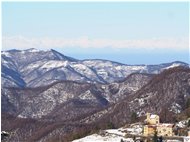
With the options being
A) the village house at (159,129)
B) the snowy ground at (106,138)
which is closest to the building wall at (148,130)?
the village house at (159,129)

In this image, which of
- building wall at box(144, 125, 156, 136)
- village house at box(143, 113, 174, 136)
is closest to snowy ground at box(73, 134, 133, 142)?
building wall at box(144, 125, 156, 136)

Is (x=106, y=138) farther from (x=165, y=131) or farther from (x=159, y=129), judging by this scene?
(x=165, y=131)

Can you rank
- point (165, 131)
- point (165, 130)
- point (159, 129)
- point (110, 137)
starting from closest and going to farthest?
point (165, 131)
point (165, 130)
point (110, 137)
point (159, 129)

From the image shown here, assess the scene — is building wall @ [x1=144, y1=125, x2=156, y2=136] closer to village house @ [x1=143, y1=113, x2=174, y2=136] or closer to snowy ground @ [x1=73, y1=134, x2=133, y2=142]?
village house @ [x1=143, y1=113, x2=174, y2=136]

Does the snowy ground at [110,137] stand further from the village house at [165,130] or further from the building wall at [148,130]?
the village house at [165,130]

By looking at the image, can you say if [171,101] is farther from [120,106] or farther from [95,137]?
[95,137]

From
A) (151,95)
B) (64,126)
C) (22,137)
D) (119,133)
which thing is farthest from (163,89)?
(119,133)

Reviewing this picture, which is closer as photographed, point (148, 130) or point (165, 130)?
point (165, 130)

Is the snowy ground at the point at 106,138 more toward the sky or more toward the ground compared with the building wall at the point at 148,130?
more toward the ground

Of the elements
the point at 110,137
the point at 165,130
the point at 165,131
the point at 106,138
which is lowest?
the point at 106,138

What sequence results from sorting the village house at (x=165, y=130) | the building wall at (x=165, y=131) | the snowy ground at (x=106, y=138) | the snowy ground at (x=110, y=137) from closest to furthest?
the snowy ground at (x=106, y=138)
the snowy ground at (x=110, y=137)
the building wall at (x=165, y=131)
the village house at (x=165, y=130)

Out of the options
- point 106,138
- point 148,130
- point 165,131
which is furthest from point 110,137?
point 165,131
